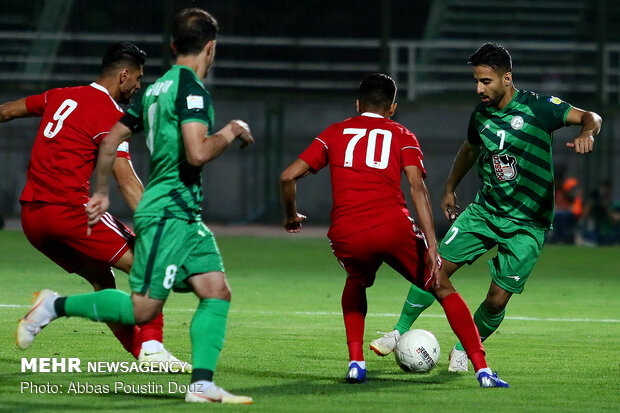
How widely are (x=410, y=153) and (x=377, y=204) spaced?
35 cm

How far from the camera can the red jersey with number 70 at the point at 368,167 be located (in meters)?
6.15

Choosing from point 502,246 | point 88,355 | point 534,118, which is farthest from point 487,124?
point 88,355

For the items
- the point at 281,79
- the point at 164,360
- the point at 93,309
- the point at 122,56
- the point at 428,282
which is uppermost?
the point at 122,56

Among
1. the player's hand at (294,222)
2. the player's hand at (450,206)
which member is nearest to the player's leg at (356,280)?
the player's hand at (294,222)

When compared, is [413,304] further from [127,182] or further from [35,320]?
[35,320]

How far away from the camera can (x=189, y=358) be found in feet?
22.9

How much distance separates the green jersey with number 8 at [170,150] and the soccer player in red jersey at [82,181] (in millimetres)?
1079

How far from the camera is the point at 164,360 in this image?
252 inches

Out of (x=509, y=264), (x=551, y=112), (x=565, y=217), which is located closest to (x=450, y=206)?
(x=509, y=264)

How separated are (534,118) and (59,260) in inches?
124

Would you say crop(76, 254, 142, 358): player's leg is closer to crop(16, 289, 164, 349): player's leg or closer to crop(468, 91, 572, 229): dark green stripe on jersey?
crop(16, 289, 164, 349): player's leg

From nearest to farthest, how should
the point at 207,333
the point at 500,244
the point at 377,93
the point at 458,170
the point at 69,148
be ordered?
the point at 207,333 → the point at 377,93 → the point at 69,148 → the point at 500,244 → the point at 458,170

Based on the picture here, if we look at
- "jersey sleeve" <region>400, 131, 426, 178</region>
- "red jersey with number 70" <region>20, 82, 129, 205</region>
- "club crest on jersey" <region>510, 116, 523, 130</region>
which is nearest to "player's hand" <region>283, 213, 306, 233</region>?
"jersey sleeve" <region>400, 131, 426, 178</region>

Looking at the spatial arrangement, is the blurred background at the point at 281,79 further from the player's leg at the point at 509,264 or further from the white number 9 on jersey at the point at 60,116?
the white number 9 on jersey at the point at 60,116
